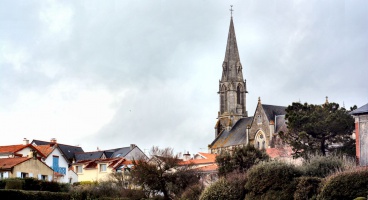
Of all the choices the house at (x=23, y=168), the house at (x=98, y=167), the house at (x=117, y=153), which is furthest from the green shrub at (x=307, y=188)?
the house at (x=117, y=153)

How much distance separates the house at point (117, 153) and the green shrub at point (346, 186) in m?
58.8

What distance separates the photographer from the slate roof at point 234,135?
114750 mm

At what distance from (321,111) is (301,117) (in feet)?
7.01

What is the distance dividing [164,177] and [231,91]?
6546cm

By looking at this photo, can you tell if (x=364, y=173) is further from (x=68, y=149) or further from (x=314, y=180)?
(x=68, y=149)

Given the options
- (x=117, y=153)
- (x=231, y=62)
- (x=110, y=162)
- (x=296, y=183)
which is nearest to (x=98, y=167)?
(x=110, y=162)

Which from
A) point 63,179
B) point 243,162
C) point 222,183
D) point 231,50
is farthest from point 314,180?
point 231,50

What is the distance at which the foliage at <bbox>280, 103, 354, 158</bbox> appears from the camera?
2451 inches

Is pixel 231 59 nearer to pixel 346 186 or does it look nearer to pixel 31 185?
pixel 31 185

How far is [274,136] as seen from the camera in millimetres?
101250

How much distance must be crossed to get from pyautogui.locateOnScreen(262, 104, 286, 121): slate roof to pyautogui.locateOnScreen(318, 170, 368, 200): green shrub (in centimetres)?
6252

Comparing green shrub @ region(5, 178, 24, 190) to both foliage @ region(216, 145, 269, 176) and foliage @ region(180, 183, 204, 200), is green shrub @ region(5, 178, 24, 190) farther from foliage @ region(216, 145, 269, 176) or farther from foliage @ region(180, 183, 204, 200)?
foliage @ region(216, 145, 269, 176)

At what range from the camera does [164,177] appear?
65688 mm

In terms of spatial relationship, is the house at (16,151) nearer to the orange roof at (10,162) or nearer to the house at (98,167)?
the orange roof at (10,162)
